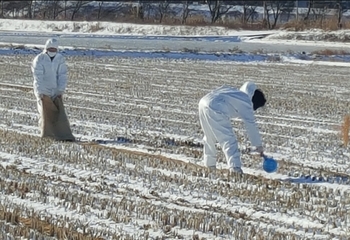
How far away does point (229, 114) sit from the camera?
8.73 metres

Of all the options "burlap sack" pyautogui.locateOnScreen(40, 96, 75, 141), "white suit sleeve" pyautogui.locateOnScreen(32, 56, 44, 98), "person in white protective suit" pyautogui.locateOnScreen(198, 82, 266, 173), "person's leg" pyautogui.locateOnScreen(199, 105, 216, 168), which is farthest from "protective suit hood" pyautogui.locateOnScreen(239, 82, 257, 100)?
"white suit sleeve" pyautogui.locateOnScreen(32, 56, 44, 98)

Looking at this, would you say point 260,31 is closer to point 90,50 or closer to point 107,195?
point 90,50

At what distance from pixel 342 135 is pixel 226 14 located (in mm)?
58224

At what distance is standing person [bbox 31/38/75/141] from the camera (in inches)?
440

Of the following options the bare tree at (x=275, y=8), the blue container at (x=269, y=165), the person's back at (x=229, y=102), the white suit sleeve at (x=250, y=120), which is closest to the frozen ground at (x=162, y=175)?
the blue container at (x=269, y=165)

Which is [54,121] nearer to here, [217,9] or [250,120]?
[250,120]

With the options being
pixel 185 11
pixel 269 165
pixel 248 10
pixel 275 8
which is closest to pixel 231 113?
pixel 269 165

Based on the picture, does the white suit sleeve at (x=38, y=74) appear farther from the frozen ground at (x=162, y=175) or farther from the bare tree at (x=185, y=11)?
the bare tree at (x=185, y=11)

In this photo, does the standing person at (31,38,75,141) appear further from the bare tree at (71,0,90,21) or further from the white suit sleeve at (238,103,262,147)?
the bare tree at (71,0,90,21)

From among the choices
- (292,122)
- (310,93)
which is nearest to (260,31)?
(310,93)

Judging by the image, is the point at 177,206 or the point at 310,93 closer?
the point at 177,206

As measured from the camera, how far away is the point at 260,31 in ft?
196

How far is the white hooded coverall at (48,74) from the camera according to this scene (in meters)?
11.1

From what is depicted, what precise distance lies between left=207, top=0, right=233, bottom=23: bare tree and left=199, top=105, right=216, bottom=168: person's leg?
186 feet
